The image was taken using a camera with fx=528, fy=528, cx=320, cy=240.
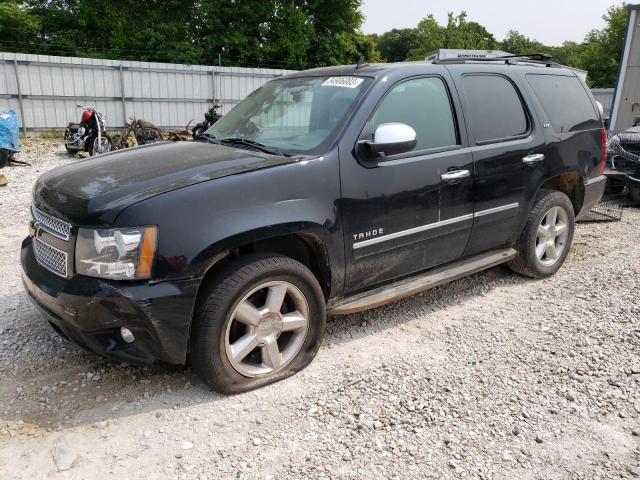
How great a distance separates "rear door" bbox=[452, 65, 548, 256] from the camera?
3965mm

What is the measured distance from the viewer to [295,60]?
26.1 metres

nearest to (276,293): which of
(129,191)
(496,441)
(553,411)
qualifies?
(129,191)

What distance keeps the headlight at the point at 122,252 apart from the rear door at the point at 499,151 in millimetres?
2428

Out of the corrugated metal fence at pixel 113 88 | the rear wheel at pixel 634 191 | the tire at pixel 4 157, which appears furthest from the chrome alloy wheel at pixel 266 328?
the corrugated metal fence at pixel 113 88

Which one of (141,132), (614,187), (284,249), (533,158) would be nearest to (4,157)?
(141,132)

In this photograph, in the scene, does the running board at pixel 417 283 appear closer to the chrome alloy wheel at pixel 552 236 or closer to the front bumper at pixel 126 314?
the chrome alloy wheel at pixel 552 236

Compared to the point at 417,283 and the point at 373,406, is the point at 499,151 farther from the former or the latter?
the point at 373,406

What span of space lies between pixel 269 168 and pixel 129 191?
30.1 inches

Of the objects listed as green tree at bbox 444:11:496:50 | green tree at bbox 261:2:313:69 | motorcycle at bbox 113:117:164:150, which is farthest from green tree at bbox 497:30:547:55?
motorcycle at bbox 113:117:164:150

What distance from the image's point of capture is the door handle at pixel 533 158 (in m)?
4.27

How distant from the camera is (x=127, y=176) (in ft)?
9.71

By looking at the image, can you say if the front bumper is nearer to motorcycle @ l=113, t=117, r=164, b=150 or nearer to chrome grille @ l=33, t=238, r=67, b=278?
chrome grille @ l=33, t=238, r=67, b=278

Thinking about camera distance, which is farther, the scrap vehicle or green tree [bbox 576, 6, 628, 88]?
green tree [bbox 576, 6, 628, 88]

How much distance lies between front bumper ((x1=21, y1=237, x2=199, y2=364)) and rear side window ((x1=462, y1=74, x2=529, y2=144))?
2.53 m
